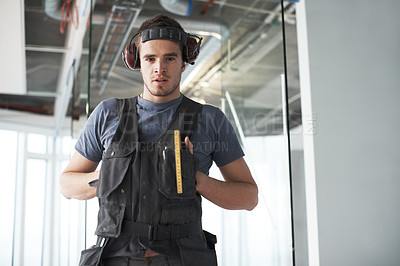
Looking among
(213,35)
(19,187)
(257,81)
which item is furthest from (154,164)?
(19,187)

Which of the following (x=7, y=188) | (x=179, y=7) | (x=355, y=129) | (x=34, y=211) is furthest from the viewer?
(x=34, y=211)

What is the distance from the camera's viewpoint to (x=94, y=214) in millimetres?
1973

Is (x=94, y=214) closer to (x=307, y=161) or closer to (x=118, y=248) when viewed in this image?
(x=118, y=248)

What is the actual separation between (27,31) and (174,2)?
8.58 feet

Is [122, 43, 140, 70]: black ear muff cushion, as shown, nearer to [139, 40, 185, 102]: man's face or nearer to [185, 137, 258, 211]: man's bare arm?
[139, 40, 185, 102]: man's face

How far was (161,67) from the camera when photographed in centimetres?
141

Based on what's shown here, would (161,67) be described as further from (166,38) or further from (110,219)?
(110,219)

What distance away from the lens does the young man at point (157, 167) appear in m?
1.27

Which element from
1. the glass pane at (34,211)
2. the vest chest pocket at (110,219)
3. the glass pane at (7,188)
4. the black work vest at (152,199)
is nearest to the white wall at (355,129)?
the black work vest at (152,199)

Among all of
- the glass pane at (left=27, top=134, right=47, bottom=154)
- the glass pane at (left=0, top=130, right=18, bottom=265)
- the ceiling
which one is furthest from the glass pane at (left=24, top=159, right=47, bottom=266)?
the ceiling

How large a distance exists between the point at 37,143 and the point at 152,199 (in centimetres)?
769

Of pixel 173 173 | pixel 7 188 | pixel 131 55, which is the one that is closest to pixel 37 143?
pixel 7 188

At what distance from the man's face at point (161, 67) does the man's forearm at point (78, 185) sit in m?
0.33

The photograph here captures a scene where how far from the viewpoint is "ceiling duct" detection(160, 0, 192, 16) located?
2.82 meters
